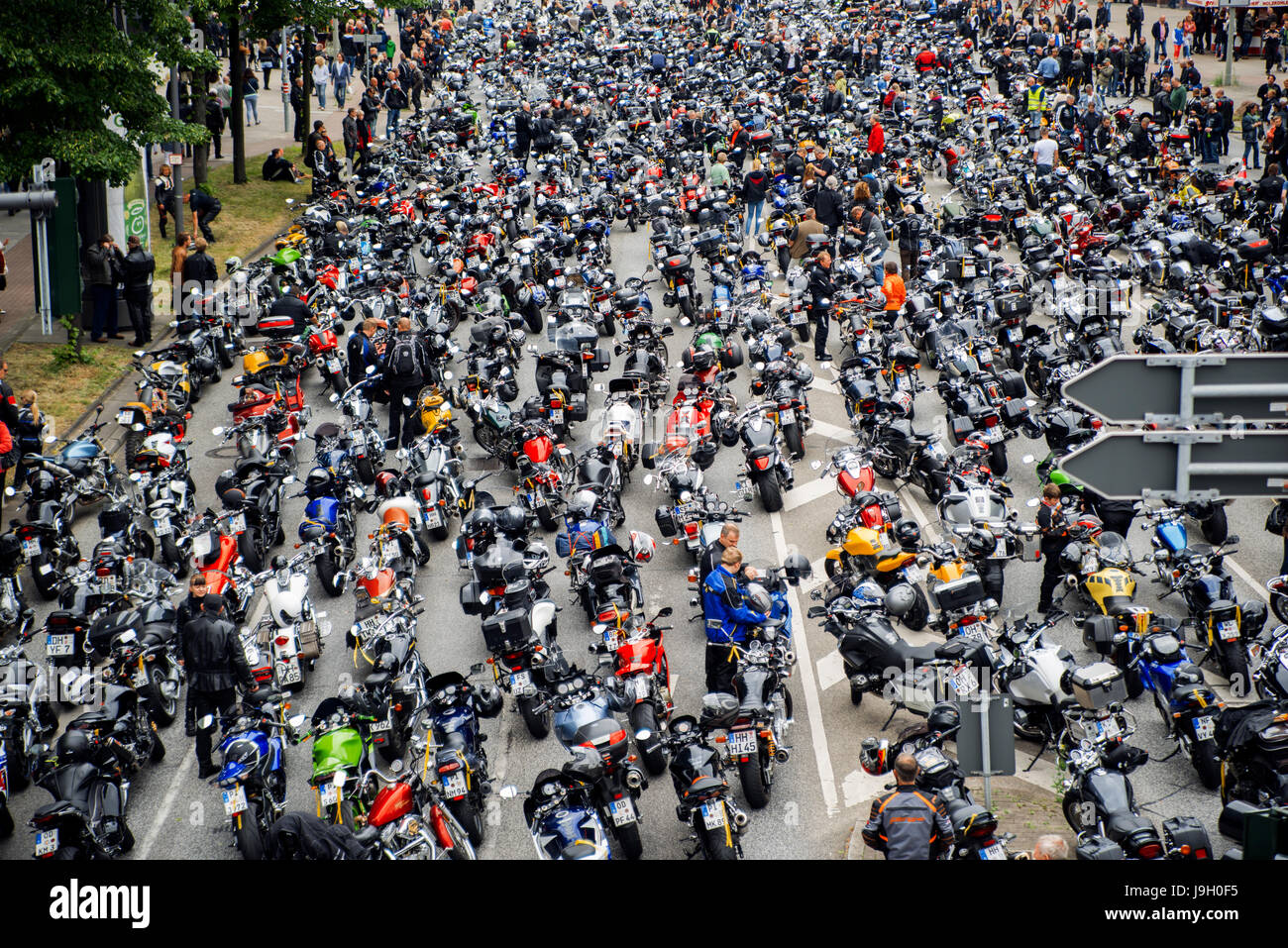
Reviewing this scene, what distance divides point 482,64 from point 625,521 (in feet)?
150

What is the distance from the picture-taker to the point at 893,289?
Result: 21438 millimetres

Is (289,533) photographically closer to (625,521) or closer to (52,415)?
(625,521)

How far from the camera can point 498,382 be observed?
1967 centimetres

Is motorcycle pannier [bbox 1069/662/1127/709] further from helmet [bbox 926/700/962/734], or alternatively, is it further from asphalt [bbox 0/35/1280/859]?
helmet [bbox 926/700/962/734]

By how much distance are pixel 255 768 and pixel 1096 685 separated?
635 centimetres

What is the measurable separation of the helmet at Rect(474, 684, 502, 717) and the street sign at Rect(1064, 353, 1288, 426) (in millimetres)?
6527

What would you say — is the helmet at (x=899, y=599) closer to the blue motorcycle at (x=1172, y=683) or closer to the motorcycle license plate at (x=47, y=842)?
the blue motorcycle at (x=1172, y=683)

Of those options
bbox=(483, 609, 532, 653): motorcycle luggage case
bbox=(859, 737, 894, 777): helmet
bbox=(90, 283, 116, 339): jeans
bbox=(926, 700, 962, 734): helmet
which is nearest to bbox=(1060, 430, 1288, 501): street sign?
bbox=(926, 700, 962, 734): helmet

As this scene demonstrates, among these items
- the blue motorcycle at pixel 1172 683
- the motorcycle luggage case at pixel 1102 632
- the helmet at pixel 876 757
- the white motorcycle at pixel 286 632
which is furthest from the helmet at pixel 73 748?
the blue motorcycle at pixel 1172 683

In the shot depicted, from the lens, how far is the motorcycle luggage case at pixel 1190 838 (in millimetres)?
9016

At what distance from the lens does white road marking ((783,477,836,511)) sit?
56.7ft

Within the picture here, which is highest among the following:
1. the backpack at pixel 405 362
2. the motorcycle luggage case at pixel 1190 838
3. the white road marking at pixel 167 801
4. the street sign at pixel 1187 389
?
the street sign at pixel 1187 389

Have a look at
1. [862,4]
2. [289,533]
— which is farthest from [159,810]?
[862,4]

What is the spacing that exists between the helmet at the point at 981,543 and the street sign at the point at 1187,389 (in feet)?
25.0
